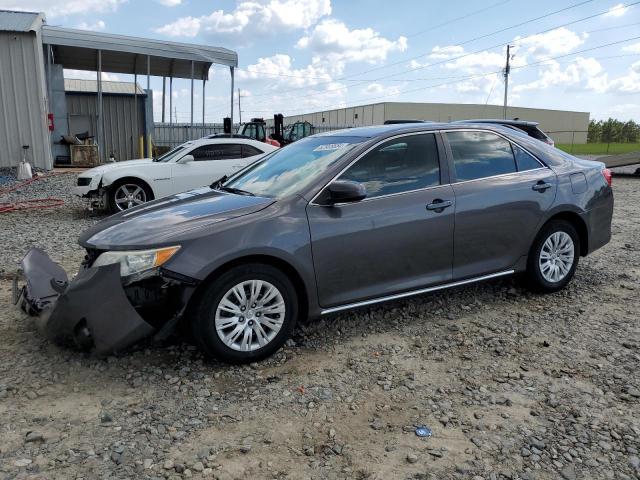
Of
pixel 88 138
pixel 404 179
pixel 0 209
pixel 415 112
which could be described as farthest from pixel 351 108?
pixel 404 179

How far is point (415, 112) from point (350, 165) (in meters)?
68.2

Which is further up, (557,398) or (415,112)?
(415,112)

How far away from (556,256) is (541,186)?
71 cm

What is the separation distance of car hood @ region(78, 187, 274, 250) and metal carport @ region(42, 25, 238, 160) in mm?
15908

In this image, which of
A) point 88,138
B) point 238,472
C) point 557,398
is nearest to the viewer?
point 238,472

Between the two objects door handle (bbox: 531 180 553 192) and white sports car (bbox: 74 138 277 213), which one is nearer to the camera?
door handle (bbox: 531 180 553 192)

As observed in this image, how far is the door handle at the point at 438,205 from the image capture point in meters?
4.20

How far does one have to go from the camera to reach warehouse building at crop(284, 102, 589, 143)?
65.6m

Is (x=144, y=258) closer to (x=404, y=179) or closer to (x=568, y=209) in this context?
(x=404, y=179)

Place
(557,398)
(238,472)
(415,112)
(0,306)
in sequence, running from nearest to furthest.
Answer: (238,472) → (557,398) → (0,306) → (415,112)

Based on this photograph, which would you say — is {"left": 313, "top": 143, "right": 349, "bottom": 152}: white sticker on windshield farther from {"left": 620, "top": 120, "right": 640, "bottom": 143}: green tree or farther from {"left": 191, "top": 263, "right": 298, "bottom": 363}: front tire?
{"left": 620, "top": 120, "right": 640, "bottom": 143}: green tree

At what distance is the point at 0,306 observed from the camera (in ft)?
15.3

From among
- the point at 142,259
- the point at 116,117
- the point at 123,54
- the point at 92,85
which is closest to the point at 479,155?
the point at 142,259

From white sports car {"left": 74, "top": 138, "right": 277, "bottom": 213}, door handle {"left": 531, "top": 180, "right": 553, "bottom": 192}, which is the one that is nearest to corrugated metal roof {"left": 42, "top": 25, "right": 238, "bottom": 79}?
white sports car {"left": 74, "top": 138, "right": 277, "bottom": 213}
